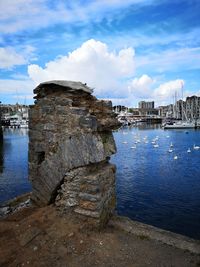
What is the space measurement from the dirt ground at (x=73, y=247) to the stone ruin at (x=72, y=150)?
0.45 m

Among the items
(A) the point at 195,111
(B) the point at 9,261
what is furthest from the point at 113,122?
(A) the point at 195,111

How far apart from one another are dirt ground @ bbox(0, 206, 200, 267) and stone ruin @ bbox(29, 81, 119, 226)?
0.45m

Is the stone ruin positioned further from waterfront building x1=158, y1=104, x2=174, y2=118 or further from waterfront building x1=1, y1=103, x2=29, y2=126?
waterfront building x1=158, y1=104, x2=174, y2=118

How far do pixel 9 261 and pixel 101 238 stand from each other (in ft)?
6.10

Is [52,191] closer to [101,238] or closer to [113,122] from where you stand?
[101,238]

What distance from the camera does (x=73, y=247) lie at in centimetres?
580

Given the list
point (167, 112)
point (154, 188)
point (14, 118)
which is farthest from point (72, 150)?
point (167, 112)

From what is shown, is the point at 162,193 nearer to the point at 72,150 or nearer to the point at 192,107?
the point at 72,150

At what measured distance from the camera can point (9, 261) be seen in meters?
5.43

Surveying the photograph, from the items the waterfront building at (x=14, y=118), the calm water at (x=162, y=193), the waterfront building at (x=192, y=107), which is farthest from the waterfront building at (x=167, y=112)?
the calm water at (x=162, y=193)

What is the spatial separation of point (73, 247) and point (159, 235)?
1924mm

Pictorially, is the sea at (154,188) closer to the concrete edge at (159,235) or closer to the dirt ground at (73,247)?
the concrete edge at (159,235)

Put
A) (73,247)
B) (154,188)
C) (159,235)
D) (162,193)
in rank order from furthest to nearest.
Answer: (154,188) → (162,193) → (159,235) → (73,247)

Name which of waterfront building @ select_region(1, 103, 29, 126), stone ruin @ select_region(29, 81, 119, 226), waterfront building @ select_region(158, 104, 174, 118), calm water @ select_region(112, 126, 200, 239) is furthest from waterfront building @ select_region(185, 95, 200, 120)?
stone ruin @ select_region(29, 81, 119, 226)
